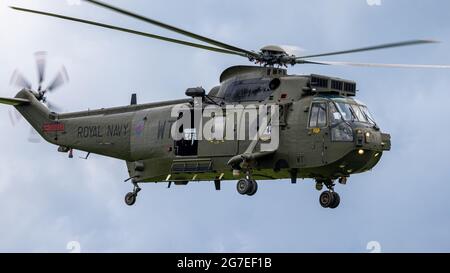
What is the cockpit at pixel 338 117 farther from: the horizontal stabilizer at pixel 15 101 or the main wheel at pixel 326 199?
the horizontal stabilizer at pixel 15 101

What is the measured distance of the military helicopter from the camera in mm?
33500

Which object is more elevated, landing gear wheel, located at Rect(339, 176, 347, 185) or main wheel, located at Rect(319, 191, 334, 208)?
landing gear wheel, located at Rect(339, 176, 347, 185)

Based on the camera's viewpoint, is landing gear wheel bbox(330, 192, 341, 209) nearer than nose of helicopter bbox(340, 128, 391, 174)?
No

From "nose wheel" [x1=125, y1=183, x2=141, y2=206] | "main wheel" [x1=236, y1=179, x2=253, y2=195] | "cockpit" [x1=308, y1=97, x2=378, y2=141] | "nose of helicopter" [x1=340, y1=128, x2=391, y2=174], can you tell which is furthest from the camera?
"nose wheel" [x1=125, y1=183, x2=141, y2=206]

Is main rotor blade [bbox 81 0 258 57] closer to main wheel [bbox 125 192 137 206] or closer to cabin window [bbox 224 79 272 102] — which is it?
cabin window [bbox 224 79 272 102]

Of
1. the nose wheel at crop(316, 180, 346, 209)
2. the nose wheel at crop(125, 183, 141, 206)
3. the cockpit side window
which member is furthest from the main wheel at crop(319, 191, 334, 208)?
the nose wheel at crop(125, 183, 141, 206)

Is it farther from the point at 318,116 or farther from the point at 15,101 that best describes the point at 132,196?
the point at 318,116

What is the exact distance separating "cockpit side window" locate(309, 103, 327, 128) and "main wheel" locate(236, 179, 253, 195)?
2664 mm

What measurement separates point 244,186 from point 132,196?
5403mm

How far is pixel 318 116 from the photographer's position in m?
33.8

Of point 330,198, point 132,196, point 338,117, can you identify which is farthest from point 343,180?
point 132,196

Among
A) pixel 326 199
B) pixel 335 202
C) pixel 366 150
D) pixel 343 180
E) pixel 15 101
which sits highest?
pixel 15 101

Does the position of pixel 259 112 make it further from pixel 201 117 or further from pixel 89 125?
pixel 89 125

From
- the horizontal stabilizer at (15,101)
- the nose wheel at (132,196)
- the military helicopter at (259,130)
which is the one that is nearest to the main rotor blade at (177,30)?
the military helicopter at (259,130)
